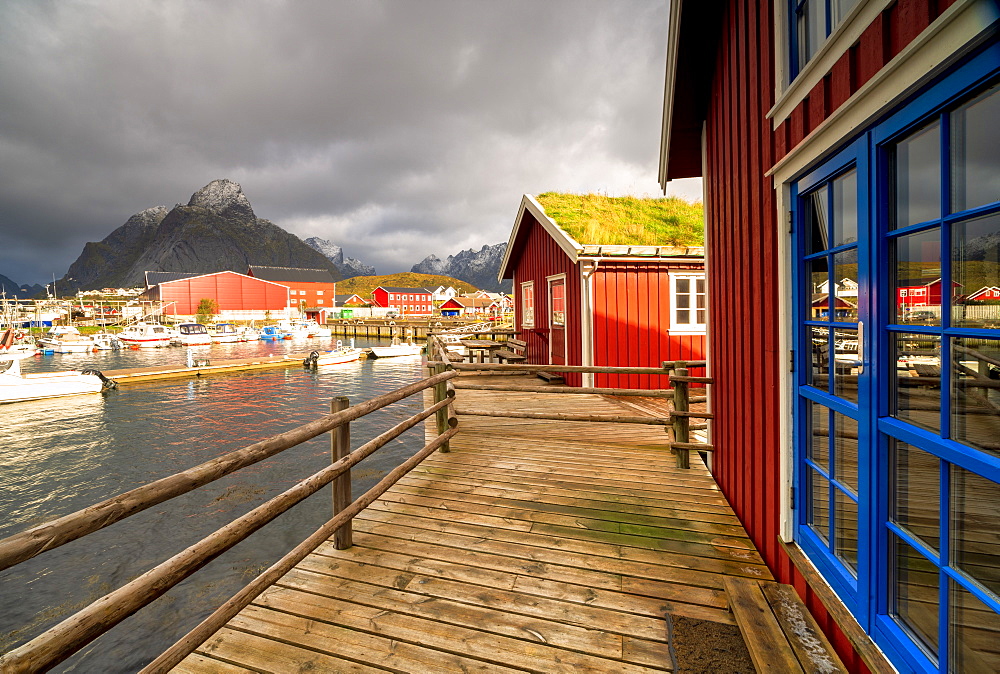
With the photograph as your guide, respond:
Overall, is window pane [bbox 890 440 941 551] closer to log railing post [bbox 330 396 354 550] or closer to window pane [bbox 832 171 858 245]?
window pane [bbox 832 171 858 245]

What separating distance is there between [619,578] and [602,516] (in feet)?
3.18

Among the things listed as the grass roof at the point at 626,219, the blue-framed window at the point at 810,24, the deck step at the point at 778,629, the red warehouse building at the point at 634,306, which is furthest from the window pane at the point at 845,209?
the grass roof at the point at 626,219

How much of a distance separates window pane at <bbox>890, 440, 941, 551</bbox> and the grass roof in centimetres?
853

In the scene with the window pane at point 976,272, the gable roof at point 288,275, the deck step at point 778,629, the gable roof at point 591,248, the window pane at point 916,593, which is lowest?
the deck step at point 778,629

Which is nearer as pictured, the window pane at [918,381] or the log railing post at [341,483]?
the window pane at [918,381]

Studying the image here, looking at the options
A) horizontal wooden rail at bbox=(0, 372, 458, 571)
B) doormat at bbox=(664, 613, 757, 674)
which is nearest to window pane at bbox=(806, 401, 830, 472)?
doormat at bbox=(664, 613, 757, 674)

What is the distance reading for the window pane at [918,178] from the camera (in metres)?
1.63

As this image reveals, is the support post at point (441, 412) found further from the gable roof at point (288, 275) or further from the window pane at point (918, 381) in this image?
the gable roof at point (288, 275)

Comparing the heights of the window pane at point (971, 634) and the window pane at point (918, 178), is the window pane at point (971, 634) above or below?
below

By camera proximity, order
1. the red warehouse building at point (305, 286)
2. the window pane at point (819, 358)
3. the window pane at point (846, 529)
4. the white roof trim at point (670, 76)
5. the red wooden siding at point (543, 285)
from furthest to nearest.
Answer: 1. the red warehouse building at point (305, 286)
2. the red wooden siding at point (543, 285)
3. the white roof trim at point (670, 76)
4. the window pane at point (819, 358)
5. the window pane at point (846, 529)

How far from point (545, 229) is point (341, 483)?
29.9 ft

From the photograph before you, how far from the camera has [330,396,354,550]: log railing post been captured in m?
3.40

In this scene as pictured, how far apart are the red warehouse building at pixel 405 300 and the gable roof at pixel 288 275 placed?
12981mm

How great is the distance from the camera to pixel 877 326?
1938 millimetres
